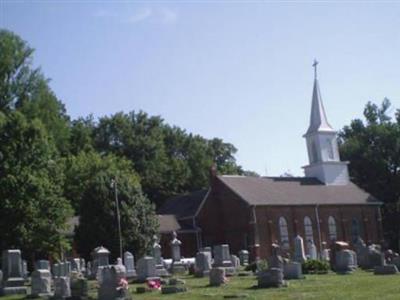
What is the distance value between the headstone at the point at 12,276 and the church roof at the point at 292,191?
2850 centimetres

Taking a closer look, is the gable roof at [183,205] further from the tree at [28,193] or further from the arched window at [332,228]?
the tree at [28,193]

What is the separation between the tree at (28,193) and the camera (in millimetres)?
37094

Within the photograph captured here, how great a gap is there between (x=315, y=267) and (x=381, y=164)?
3963cm

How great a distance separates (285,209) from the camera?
183 feet

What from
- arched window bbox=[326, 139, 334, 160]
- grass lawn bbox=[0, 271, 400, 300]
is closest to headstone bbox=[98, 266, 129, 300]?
grass lawn bbox=[0, 271, 400, 300]

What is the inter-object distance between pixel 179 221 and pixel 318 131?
17075 millimetres

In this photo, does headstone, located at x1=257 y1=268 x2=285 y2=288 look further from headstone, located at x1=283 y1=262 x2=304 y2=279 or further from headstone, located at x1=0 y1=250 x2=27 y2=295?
headstone, located at x1=0 y1=250 x2=27 y2=295

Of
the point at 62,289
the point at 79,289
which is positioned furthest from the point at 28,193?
the point at 79,289

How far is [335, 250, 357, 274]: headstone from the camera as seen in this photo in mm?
29203

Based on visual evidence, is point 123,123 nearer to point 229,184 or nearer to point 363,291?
point 229,184

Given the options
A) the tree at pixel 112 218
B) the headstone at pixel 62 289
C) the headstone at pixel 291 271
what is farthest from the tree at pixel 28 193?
the headstone at pixel 291 271

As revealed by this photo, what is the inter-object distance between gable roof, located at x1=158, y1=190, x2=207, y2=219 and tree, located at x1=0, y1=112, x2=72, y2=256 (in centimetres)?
1731

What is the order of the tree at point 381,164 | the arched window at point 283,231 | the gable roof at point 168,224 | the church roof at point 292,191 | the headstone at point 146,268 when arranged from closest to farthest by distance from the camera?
1. the headstone at point 146,268
2. the gable roof at point 168,224
3. the arched window at point 283,231
4. the church roof at point 292,191
5. the tree at point 381,164

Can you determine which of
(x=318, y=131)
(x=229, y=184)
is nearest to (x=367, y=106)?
(x=318, y=131)
